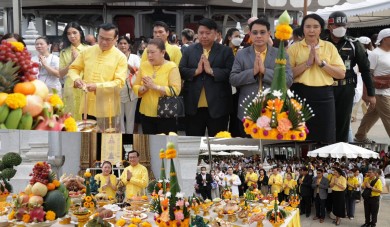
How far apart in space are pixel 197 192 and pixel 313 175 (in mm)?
449

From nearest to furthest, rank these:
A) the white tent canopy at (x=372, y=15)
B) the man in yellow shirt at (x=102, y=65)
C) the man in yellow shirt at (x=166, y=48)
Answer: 1. the man in yellow shirt at (x=102, y=65)
2. the man in yellow shirt at (x=166, y=48)
3. the white tent canopy at (x=372, y=15)

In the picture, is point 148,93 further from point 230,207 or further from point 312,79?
point 230,207

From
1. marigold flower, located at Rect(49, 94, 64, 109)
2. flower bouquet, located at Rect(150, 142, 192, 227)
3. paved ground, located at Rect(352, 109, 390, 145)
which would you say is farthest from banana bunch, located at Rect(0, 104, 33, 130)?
paved ground, located at Rect(352, 109, 390, 145)

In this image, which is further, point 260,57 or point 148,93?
point 148,93

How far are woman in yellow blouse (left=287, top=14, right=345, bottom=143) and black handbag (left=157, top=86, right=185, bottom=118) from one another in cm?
68

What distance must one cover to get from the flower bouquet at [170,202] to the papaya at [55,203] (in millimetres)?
342

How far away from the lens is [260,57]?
289 cm

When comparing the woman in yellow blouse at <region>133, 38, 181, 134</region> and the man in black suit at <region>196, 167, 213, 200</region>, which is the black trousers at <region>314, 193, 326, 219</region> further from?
the woman in yellow blouse at <region>133, 38, 181, 134</region>

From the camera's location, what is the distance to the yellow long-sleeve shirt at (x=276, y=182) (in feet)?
6.54

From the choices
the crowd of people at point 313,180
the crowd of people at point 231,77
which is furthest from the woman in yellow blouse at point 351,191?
the crowd of people at point 231,77

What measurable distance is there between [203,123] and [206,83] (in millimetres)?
255

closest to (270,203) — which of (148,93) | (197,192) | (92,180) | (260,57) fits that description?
(197,192)

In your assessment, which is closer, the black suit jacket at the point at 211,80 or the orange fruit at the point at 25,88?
the orange fruit at the point at 25,88

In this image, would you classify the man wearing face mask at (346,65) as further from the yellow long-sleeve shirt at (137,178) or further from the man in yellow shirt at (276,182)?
the yellow long-sleeve shirt at (137,178)
